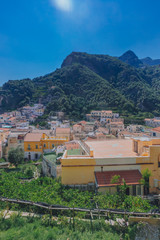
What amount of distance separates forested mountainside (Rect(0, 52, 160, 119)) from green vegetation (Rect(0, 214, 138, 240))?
73.8m

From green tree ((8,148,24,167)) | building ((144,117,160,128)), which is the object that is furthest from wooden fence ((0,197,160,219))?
building ((144,117,160,128))

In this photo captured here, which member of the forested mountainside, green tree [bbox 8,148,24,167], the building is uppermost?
the forested mountainside

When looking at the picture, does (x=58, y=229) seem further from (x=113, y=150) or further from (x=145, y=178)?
(x=113, y=150)

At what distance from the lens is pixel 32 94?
108 metres

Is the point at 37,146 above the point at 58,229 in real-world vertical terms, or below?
below

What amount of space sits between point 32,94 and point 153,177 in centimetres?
10759

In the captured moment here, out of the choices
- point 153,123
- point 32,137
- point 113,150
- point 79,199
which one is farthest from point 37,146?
point 153,123

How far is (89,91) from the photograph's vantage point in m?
105

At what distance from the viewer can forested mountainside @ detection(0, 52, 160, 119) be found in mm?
86438

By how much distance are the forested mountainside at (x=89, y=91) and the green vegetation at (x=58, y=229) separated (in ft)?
242

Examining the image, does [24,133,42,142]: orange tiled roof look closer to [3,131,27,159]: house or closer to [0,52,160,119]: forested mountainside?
[3,131,27,159]: house

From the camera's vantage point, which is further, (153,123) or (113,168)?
(153,123)

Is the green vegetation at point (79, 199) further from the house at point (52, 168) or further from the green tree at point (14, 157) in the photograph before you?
the green tree at point (14, 157)

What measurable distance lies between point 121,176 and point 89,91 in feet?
325
